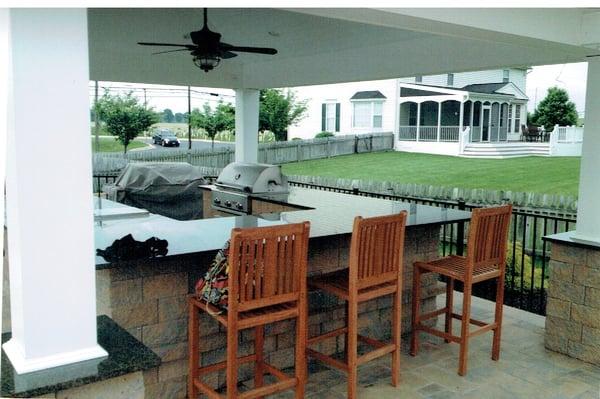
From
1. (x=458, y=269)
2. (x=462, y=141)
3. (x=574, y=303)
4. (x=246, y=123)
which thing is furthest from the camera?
(x=462, y=141)

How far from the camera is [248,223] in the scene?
13.8 ft

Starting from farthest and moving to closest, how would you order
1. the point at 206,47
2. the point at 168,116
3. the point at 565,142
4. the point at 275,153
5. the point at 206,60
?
the point at 565,142 → the point at 168,116 → the point at 275,153 → the point at 206,60 → the point at 206,47

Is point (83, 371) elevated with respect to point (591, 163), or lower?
lower

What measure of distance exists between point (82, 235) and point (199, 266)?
1574mm

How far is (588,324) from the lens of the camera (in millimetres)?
4387

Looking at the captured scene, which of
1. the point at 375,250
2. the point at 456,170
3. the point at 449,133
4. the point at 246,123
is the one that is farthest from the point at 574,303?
the point at 449,133

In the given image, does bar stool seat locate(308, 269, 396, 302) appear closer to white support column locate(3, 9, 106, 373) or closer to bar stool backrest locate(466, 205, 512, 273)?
bar stool backrest locate(466, 205, 512, 273)

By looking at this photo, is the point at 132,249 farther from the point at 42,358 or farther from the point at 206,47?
the point at 206,47

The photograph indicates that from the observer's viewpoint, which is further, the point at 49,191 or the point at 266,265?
the point at 266,265

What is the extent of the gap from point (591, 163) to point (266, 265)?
9.51 ft

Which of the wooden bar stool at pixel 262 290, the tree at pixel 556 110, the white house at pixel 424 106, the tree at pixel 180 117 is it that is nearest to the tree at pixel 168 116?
the tree at pixel 180 117

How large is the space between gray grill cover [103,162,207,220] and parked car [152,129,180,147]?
61.0 feet

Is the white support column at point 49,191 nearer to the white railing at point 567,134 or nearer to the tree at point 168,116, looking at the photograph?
the tree at point 168,116

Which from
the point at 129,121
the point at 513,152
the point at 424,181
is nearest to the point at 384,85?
the point at 513,152
